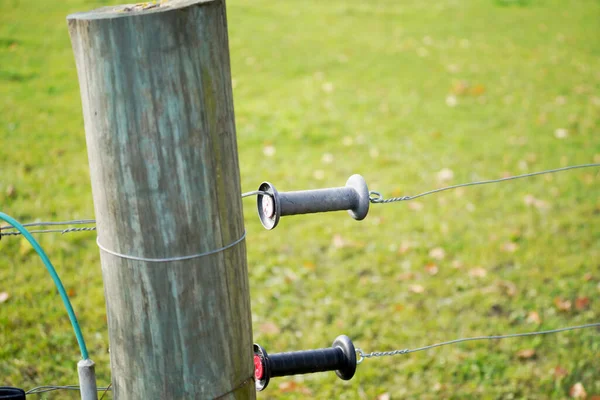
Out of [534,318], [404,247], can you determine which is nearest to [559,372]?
[534,318]

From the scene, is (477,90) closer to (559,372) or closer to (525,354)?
(525,354)

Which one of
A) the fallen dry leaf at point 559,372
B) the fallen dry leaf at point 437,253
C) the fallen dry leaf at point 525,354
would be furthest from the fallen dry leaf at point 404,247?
the fallen dry leaf at point 559,372

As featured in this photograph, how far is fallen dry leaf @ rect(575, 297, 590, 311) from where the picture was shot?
3.80 metres

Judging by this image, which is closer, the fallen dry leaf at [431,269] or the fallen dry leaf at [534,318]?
the fallen dry leaf at [534,318]

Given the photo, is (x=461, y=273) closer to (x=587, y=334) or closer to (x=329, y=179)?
(x=587, y=334)

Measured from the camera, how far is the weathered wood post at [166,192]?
117 cm

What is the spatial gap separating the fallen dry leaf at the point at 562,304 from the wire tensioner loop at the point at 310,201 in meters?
2.65

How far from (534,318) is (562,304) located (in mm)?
Result: 259

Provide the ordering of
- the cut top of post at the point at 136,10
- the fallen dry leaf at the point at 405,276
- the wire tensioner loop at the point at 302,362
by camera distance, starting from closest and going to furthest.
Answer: the cut top of post at the point at 136,10, the wire tensioner loop at the point at 302,362, the fallen dry leaf at the point at 405,276

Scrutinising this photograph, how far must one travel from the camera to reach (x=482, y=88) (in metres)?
7.23

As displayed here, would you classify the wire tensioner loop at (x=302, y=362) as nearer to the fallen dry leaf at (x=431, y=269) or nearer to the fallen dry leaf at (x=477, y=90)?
the fallen dry leaf at (x=431, y=269)

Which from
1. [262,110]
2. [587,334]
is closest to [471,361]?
[587,334]

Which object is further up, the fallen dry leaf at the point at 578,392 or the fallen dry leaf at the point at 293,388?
the fallen dry leaf at the point at 293,388

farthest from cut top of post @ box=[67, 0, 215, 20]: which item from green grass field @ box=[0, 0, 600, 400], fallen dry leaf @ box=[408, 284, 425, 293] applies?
fallen dry leaf @ box=[408, 284, 425, 293]
